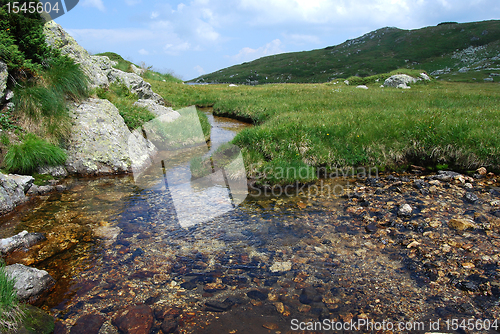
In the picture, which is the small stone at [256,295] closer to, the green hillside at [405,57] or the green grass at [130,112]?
the green grass at [130,112]

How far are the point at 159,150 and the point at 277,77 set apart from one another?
13363cm

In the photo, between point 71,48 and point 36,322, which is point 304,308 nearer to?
point 36,322

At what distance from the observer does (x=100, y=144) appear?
1103 cm

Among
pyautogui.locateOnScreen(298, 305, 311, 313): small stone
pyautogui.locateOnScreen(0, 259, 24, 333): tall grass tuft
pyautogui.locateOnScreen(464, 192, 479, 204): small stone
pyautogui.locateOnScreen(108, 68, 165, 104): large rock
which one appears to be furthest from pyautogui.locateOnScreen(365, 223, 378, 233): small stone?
pyautogui.locateOnScreen(108, 68, 165, 104): large rock

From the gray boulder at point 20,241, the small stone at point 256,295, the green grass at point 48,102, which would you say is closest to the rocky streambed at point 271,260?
the small stone at point 256,295

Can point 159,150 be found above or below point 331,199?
above

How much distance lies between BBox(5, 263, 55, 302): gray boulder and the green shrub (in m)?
5.75

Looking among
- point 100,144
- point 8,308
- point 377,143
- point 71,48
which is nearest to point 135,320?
point 8,308

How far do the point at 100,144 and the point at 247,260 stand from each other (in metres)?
8.74

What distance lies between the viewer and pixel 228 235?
21.4ft

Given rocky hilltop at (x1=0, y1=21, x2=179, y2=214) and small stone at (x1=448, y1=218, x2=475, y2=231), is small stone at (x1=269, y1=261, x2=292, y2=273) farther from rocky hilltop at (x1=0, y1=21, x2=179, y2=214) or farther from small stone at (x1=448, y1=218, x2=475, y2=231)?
rocky hilltop at (x1=0, y1=21, x2=179, y2=214)

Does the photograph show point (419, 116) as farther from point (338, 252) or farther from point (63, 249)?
point (63, 249)

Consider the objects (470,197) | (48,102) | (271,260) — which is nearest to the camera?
(271,260)

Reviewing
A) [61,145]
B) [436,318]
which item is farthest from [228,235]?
[61,145]
